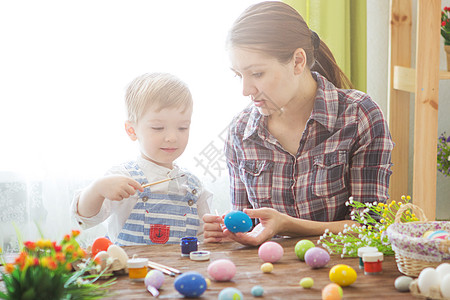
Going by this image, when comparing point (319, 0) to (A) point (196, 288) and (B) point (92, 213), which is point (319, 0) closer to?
(B) point (92, 213)

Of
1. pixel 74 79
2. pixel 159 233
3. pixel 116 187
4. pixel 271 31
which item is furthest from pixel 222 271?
pixel 74 79

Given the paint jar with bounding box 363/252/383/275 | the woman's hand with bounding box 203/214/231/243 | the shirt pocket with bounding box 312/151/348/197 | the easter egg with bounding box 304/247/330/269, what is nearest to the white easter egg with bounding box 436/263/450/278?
the paint jar with bounding box 363/252/383/275

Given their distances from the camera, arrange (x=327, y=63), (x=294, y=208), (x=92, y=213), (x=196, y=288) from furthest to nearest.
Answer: (x=327, y=63), (x=294, y=208), (x=92, y=213), (x=196, y=288)

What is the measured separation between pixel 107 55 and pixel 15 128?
0.54m

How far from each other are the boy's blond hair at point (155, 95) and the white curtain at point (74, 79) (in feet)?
2.16

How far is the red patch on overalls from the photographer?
5.32 feet

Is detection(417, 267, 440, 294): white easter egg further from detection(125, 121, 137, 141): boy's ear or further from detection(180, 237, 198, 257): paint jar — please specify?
detection(125, 121, 137, 141): boy's ear

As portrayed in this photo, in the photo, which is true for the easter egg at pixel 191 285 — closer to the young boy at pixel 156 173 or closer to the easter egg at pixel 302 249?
the easter egg at pixel 302 249

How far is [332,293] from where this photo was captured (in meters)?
0.88

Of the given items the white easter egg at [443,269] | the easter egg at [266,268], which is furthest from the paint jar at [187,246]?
the white easter egg at [443,269]

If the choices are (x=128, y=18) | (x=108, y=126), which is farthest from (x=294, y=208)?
(x=128, y=18)

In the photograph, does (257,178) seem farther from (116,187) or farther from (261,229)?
(116,187)

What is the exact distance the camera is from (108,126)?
2455mm

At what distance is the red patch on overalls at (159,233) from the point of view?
1620 millimetres
